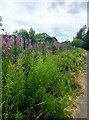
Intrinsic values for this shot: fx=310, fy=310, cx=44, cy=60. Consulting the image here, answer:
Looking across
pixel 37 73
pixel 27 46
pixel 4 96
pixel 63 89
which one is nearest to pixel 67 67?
pixel 27 46

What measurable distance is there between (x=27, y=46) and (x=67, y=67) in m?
2.32

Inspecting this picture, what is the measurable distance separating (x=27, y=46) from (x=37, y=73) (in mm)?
2188

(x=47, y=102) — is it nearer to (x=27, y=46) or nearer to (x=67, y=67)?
(x=27, y=46)

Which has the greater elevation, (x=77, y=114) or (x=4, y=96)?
(x=4, y=96)

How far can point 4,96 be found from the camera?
4105mm

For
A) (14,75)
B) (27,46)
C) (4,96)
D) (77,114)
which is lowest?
(77,114)

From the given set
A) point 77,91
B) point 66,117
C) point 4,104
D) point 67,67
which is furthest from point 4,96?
point 67,67

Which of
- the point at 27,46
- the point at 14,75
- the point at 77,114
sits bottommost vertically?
the point at 77,114

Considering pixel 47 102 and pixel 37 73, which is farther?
pixel 37 73

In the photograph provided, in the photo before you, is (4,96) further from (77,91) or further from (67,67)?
(67,67)

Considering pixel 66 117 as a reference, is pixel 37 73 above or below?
above

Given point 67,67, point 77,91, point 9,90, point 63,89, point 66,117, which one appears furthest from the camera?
point 67,67

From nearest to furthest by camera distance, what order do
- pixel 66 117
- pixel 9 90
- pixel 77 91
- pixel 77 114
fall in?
1. pixel 9 90
2. pixel 66 117
3. pixel 77 114
4. pixel 77 91

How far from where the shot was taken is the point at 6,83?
4246 millimetres
